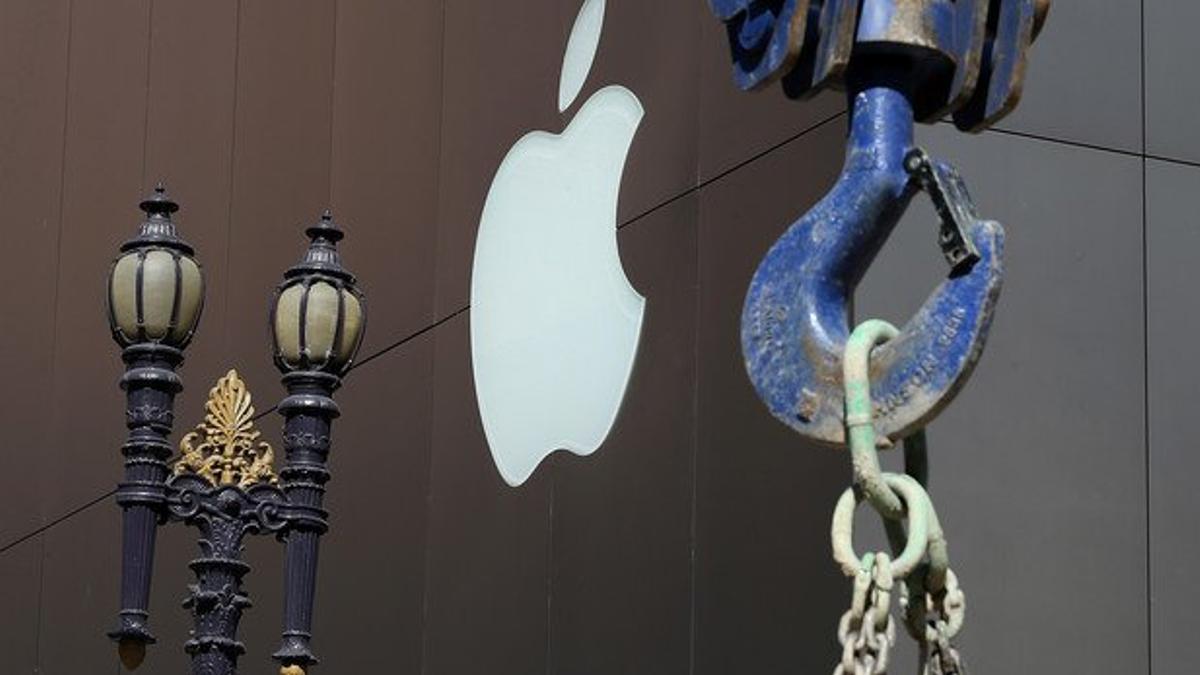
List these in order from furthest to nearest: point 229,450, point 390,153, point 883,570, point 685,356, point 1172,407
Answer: point 390,153 → point 685,356 → point 1172,407 → point 229,450 → point 883,570

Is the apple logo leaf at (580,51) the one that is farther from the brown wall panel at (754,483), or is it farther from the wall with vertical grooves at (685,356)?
the brown wall panel at (754,483)

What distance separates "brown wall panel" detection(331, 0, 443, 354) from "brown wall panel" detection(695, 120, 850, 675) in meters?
3.61

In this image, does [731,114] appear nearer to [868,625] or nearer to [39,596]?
[868,625]

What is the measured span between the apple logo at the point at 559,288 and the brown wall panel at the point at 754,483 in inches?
33.6

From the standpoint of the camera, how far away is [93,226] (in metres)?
22.0

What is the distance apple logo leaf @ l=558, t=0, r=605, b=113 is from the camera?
569 inches

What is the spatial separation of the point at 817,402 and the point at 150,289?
8.06m

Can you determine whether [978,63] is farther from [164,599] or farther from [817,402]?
[164,599]

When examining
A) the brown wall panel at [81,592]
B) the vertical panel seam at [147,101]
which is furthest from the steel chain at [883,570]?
the vertical panel seam at [147,101]

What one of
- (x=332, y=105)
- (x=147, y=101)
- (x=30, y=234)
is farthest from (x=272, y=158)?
(x=30, y=234)

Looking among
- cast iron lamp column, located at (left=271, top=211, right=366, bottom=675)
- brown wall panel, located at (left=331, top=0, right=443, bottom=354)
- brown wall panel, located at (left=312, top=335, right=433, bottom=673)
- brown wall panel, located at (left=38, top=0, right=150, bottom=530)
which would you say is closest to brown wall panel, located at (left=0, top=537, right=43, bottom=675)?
brown wall panel, located at (left=38, top=0, right=150, bottom=530)

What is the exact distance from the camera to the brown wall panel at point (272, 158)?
18281 millimetres

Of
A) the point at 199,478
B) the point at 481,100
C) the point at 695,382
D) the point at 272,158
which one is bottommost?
the point at 199,478

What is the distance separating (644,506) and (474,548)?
2.08 meters
